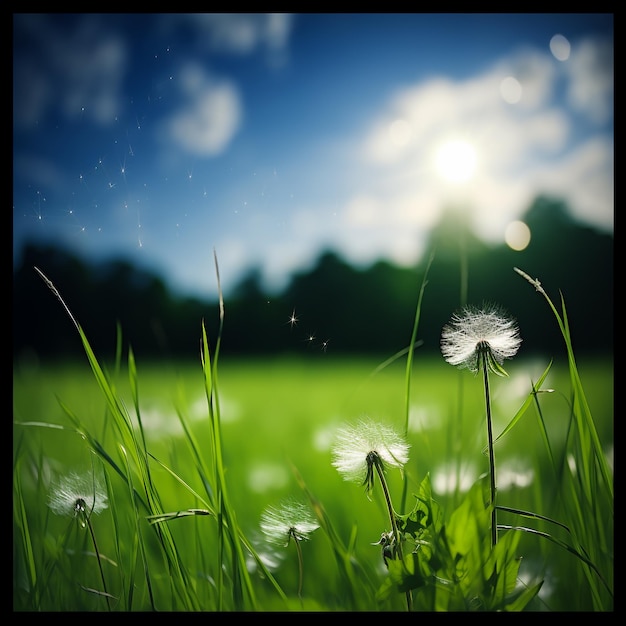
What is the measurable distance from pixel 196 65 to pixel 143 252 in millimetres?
398

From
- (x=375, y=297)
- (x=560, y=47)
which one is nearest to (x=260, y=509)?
(x=375, y=297)

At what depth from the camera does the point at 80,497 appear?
0.91 meters

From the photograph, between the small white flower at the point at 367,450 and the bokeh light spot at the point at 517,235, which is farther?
the bokeh light spot at the point at 517,235

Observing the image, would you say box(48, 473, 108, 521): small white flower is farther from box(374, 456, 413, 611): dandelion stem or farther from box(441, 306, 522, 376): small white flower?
box(441, 306, 522, 376): small white flower

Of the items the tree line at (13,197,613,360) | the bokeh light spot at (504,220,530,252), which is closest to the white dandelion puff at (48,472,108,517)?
the tree line at (13,197,613,360)

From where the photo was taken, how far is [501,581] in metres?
0.76

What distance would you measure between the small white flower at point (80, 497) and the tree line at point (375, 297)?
226mm

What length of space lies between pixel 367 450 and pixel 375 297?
0.52 meters

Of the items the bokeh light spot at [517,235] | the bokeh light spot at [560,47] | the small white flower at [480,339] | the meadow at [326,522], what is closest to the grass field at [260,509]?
the meadow at [326,522]

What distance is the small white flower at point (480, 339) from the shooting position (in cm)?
A: 75

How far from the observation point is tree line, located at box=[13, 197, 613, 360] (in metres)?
1.00

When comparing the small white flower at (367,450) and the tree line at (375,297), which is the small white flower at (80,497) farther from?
the small white flower at (367,450)

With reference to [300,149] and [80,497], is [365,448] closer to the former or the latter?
[80,497]
